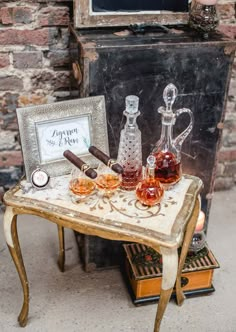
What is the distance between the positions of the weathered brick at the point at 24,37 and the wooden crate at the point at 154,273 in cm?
103

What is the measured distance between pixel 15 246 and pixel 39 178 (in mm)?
282

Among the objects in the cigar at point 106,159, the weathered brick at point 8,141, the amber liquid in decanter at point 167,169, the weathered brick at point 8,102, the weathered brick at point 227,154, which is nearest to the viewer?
the cigar at point 106,159

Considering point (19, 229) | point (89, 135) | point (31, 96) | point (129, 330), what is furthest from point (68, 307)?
point (31, 96)

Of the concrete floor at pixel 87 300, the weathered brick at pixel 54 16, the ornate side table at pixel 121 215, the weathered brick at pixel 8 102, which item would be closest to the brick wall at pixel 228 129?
the concrete floor at pixel 87 300

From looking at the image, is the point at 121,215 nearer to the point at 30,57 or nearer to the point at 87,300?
the point at 87,300

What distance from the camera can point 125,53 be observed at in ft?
6.31

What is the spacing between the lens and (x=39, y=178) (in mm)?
1799

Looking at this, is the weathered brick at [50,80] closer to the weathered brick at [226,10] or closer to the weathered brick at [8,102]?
the weathered brick at [8,102]

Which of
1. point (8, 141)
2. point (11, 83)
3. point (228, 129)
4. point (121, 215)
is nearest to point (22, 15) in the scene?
point (11, 83)

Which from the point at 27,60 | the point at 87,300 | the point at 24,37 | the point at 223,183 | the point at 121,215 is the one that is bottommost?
the point at 87,300

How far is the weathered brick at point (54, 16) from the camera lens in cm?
227

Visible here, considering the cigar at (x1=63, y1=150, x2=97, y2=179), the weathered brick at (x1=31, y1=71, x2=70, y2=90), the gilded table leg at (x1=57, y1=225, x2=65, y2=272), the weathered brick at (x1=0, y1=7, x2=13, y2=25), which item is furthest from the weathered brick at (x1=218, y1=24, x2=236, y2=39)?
the gilded table leg at (x1=57, y1=225, x2=65, y2=272)

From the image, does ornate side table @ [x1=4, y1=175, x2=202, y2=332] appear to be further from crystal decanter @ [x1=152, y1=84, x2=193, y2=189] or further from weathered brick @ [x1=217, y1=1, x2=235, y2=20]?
weathered brick @ [x1=217, y1=1, x2=235, y2=20]

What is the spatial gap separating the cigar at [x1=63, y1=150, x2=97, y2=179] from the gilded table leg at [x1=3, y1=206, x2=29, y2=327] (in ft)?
0.90
